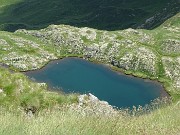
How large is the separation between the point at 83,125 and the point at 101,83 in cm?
14083

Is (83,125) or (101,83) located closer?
(83,125)

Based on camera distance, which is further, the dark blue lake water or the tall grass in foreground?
the dark blue lake water

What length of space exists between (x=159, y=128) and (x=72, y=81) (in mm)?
141455

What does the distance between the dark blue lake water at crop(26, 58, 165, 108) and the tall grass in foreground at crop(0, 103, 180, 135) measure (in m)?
121

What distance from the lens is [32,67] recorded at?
6978 inches

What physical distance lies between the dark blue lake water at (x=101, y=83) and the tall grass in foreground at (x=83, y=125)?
120531 millimetres

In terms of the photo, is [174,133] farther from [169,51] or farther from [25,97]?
[169,51]

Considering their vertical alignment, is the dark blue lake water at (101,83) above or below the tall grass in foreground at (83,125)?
below

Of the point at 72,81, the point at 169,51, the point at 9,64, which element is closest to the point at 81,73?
the point at 72,81

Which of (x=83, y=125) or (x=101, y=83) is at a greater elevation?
(x=83, y=125)

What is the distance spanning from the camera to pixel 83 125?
13820 mm

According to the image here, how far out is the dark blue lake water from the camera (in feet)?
471

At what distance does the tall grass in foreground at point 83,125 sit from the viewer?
12.8 m

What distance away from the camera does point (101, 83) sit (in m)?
154
